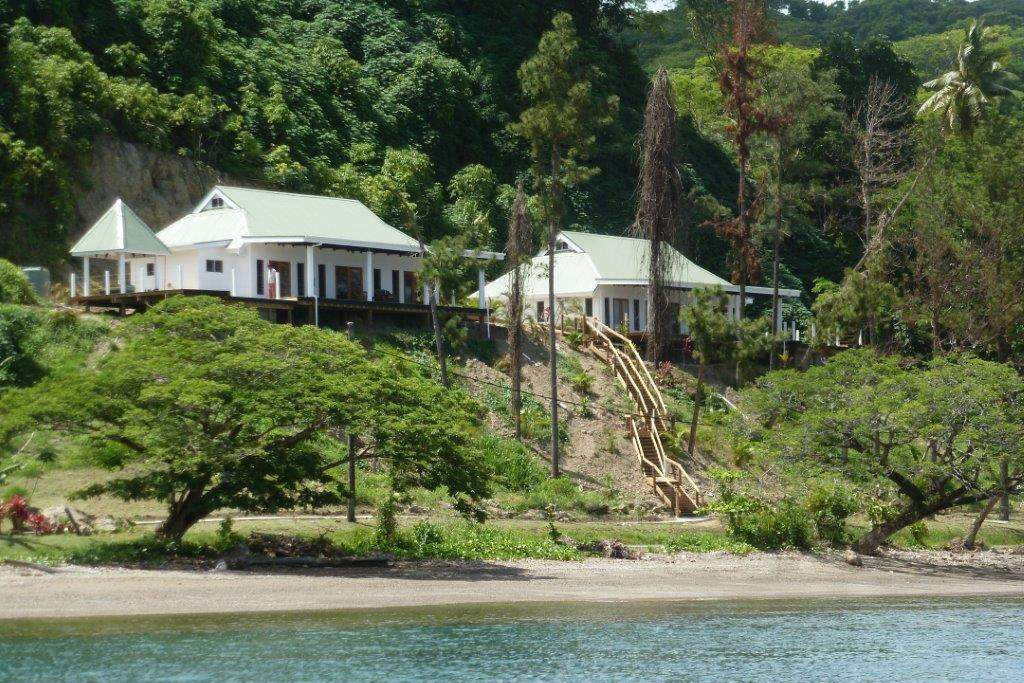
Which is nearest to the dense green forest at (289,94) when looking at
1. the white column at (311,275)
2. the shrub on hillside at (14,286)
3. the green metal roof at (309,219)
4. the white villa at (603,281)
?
the shrub on hillside at (14,286)

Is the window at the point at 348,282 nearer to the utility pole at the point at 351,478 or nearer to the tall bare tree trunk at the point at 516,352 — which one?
the tall bare tree trunk at the point at 516,352

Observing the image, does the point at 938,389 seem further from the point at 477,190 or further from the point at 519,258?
the point at 477,190

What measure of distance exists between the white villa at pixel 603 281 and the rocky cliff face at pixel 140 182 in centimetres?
1525

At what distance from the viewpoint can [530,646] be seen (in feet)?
88.7

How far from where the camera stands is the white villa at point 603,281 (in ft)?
202

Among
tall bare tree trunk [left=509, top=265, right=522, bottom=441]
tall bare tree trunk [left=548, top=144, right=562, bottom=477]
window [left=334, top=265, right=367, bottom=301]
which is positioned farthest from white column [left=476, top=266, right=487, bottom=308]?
tall bare tree trunk [left=548, top=144, right=562, bottom=477]

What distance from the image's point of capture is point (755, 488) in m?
48.2

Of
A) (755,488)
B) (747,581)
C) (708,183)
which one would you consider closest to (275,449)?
(747,581)

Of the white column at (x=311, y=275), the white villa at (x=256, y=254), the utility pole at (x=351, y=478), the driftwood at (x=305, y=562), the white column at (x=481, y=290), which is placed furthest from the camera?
the white column at (x=481, y=290)

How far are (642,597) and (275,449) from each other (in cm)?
985

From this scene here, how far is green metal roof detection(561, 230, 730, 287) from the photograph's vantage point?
61719 millimetres

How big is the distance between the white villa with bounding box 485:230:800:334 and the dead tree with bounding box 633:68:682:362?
1114mm

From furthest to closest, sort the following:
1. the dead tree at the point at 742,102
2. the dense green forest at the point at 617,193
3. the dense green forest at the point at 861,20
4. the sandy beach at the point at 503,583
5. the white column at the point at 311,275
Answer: the dense green forest at the point at 861,20, the dead tree at the point at 742,102, the white column at the point at 311,275, the dense green forest at the point at 617,193, the sandy beach at the point at 503,583

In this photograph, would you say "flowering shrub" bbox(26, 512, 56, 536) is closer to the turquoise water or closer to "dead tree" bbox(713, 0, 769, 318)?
the turquoise water
